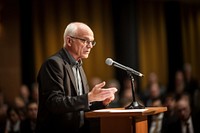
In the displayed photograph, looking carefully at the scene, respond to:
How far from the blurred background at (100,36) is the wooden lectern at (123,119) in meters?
6.74

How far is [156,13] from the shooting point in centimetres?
1175

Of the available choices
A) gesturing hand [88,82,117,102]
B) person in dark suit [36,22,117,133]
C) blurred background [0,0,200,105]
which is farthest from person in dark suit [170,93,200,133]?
blurred background [0,0,200,105]

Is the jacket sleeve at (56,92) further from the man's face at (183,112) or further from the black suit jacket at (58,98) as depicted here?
the man's face at (183,112)

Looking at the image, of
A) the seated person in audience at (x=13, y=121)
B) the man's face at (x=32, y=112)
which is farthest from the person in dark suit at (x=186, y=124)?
the seated person in audience at (x=13, y=121)

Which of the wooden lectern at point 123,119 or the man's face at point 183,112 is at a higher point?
the wooden lectern at point 123,119

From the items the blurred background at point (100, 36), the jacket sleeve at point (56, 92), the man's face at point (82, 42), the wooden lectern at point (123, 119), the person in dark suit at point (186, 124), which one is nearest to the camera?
the wooden lectern at point (123, 119)

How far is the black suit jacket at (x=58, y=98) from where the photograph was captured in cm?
298

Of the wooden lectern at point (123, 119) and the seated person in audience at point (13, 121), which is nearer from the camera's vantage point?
the wooden lectern at point (123, 119)

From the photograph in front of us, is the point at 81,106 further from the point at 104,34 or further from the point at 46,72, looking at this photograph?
the point at 104,34

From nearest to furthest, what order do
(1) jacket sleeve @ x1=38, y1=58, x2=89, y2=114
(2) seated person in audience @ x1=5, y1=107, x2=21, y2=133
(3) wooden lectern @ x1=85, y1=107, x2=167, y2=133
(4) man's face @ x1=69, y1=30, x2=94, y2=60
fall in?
1. (3) wooden lectern @ x1=85, y1=107, x2=167, y2=133
2. (1) jacket sleeve @ x1=38, y1=58, x2=89, y2=114
3. (4) man's face @ x1=69, y1=30, x2=94, y2=60
4. (2) seated person in audience @ x1=5, y1=107, x2=21, y2=133

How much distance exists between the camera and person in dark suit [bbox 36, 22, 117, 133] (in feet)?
Result: 9.76

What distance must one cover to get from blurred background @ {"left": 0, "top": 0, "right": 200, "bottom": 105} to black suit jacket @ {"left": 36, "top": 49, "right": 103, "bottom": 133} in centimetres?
660

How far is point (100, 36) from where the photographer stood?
35.5 ft

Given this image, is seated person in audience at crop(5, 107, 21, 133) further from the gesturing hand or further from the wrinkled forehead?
the gesturing hand
